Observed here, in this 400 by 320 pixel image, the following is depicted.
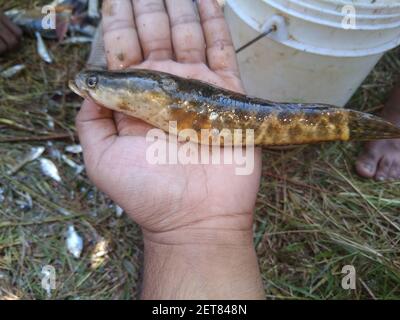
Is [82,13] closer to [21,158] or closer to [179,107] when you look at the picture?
[21,158]

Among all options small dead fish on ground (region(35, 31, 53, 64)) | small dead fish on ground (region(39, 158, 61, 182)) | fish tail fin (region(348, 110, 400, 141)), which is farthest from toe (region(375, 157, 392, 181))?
small dead fish on ground (region(35, 31, 53, 64))

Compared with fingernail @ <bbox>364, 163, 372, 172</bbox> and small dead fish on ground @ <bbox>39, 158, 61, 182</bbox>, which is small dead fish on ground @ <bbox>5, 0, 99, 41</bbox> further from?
fingernail @ <bbox>364, 163, 372, 172</bbox>

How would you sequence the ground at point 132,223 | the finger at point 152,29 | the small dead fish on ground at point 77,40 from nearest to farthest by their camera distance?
the finger at point 152,29, the ground at point 132,223, the small dead fish on ground at point 77,40

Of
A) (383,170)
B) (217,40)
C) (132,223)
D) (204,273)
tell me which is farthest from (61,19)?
(383,170)

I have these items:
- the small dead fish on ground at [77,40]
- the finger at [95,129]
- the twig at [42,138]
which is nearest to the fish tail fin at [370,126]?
the finger at [95,129]

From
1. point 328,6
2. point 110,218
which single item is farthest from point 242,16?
point 110,218

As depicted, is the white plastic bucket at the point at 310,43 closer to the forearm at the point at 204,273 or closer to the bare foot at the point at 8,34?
the forearm at the point at 204,273

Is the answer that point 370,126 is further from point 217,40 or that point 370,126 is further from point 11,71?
point 11,71
